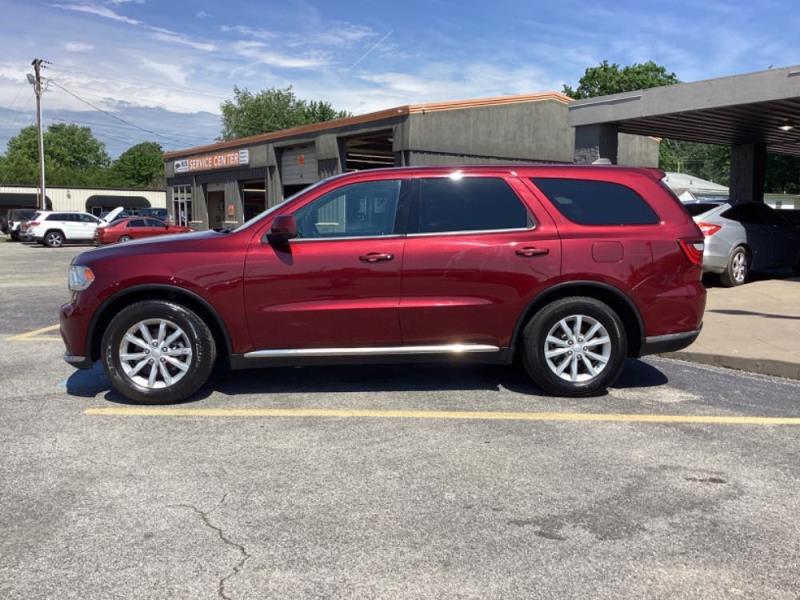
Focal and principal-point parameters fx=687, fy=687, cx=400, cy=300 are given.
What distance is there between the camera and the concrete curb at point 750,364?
6332 millimetres

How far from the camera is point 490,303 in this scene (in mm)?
5270

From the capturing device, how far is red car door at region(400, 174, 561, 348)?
522 centimetres

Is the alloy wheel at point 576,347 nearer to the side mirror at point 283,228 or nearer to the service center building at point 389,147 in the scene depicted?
the side mirror at point 283,228

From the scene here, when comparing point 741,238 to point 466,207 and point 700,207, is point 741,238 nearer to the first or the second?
point 700,207

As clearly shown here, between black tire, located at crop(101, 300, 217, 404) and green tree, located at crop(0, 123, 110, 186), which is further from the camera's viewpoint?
green tree, located at crop(0, 123, 110, 186)

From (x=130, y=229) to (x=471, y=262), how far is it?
2649cm

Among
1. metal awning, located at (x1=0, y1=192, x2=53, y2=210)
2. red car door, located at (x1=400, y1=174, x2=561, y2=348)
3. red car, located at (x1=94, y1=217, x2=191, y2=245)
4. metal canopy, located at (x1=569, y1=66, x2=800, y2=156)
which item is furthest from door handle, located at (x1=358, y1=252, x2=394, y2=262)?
metal awning, located at (x1=0, y1=192, x2=53, y2=210)

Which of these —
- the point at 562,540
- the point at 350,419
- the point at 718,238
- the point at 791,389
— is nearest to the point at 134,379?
the point at 350,419

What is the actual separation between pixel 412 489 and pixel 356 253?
2.05 meters

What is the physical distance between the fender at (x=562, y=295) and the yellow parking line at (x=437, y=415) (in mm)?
643

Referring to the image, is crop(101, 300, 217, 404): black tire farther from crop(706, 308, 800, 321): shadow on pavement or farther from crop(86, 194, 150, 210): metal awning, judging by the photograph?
crop(86, 194, 150, 210): metal awning

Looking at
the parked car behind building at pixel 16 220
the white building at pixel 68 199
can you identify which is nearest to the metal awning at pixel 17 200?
the white building at pixel 68 199

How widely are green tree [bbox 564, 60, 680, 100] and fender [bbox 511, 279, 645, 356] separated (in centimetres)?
5670

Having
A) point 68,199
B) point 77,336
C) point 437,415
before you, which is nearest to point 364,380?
point 437,415
